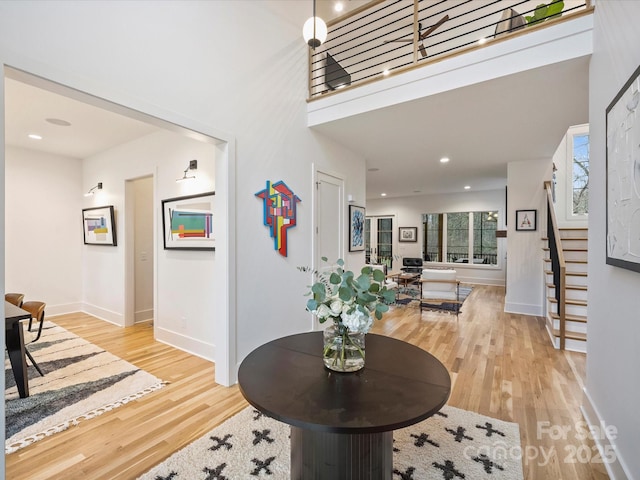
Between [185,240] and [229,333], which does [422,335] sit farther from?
[185,240]

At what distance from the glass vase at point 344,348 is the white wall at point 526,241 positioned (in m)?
5.12

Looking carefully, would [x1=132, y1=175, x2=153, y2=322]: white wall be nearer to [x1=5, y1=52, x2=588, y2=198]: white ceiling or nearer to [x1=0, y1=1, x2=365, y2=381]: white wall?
[x1=0, y1=1, x2=365, y2=381]: white wall

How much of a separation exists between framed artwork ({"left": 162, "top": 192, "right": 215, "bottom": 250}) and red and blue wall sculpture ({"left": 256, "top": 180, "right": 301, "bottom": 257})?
70 cm

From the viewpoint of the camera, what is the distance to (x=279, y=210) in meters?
3.22

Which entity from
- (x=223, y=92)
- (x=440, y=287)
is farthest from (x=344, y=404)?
(x=440, y=287)

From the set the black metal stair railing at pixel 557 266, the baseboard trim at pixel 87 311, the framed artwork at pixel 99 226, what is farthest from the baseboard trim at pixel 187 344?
the black metal stair railing at pixel 557 266

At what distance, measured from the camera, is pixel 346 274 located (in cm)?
138

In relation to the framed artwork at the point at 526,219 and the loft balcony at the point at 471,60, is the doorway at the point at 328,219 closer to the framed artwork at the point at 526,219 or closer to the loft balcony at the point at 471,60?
the loft balcony at the point at 471,60

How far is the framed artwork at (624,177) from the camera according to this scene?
4.42ft

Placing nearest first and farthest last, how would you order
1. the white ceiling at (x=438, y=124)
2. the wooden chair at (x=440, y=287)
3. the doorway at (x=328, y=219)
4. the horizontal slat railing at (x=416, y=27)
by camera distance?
1. the horizontal slat railing at (x=416, y=27)
2. the white ceiling at (x=438, y=124)
3. the doorway at (x=328, y=219)
4. the wooden chair at (x=440, y=287)

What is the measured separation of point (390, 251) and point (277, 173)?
8.05m

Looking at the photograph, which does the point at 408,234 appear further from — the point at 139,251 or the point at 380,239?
the point at 139,251

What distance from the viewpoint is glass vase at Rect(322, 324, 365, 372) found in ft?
4.47

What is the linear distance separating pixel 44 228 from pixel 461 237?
10.3 meters
